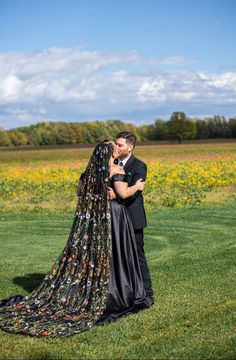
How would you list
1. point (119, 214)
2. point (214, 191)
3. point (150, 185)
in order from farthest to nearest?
point (150, 185), point (214, 191), point (119, 214)

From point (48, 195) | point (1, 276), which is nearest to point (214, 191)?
point (48, 195)

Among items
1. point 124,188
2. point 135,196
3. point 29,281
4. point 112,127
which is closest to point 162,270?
point 29,281

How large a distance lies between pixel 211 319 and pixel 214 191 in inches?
717

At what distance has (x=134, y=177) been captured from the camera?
8.28 m

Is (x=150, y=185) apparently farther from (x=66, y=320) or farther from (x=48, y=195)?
(x=66, y=320)

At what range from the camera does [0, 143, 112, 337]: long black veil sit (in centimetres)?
795

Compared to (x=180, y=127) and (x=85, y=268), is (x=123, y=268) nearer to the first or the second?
(x=85, y=268)

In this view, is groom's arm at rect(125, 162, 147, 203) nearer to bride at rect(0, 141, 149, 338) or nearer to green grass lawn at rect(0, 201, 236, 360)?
bride at rect(0, 141, 149, 338)

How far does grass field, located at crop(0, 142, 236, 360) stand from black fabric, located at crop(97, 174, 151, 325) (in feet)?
0.63

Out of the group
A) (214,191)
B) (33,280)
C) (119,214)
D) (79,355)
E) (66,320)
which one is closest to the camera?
(79,355)

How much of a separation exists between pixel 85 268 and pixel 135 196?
998mm

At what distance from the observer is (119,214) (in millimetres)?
8195

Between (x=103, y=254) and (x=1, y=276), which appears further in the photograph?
(x=1, y=276)

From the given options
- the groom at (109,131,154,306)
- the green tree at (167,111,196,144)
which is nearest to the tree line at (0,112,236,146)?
the green tree at (167,111,196,144)
